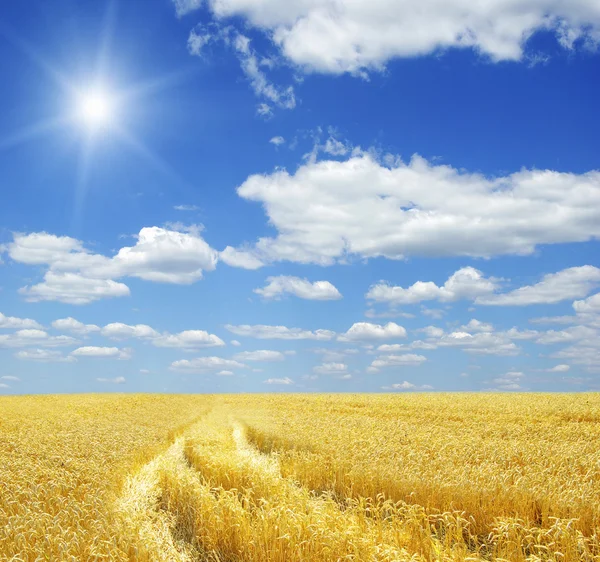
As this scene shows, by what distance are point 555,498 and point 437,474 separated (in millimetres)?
2665

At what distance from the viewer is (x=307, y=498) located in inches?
417

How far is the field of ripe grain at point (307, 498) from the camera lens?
818cm

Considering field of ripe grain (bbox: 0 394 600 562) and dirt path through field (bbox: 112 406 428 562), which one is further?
field of ripe grain (bbox: 0 394 600 562)

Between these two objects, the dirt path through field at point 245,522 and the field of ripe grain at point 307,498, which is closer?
A: the dirt path through field at point 245,522

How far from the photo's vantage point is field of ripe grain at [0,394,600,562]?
26.8 feet

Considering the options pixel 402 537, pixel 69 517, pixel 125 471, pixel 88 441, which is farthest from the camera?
pixel 88 441

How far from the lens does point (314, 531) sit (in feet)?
26.4

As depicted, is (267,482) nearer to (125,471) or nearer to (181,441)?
(125,471)

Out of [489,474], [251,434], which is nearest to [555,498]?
[489,474]

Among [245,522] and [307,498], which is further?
[307,498]

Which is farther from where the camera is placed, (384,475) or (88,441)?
(88,441)

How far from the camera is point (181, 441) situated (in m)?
23.6

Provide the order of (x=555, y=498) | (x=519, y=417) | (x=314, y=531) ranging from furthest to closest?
(x=519, y=417) < (x=555, y=498) < (x=314, y=531)

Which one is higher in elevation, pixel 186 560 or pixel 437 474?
pixel 437 474
